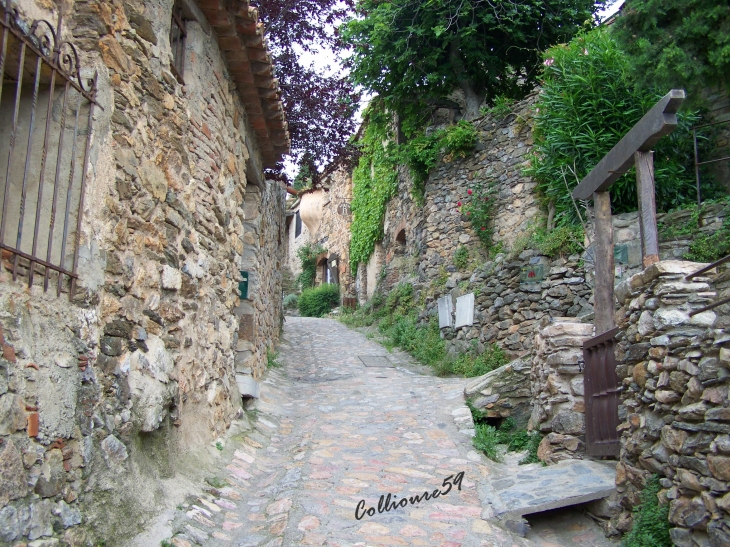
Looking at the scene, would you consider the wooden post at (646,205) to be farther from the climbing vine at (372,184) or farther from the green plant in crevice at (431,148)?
the climbing vine at (372,184)

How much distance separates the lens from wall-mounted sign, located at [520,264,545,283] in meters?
9.13

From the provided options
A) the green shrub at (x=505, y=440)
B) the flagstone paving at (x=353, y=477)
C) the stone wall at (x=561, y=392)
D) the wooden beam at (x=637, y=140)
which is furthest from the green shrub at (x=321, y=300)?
the wooden beam at (x=637, y=140)

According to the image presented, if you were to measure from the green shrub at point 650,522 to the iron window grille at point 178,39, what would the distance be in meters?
4.11

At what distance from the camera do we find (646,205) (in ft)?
16.2

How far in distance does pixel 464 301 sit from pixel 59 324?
8.09 m

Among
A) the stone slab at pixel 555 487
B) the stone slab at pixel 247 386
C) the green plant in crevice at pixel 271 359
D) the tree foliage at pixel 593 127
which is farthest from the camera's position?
the tree foliage at pixel 593 127

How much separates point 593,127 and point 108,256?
26.8ft

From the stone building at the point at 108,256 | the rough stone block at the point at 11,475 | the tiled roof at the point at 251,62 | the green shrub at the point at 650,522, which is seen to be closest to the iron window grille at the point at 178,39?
the stone building at the point at 108,256

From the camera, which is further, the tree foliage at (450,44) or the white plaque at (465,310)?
the tree foliage at (450,44)

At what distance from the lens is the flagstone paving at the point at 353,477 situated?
392 cm

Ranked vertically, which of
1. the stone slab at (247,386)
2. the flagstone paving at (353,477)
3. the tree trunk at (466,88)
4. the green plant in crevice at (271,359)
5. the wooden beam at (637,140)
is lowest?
the flagstone paving at (353,477)

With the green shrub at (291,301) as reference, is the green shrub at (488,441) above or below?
below

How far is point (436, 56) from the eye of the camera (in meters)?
12.1

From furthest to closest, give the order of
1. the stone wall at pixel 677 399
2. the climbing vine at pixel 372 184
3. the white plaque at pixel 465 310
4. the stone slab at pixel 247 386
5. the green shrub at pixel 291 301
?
the green shrub at pixel 291 301, the climbing vine at pixel 372 184, the white plaque at pixel 465 310, the stone slab at pixel 247 386, the stone wall at pixel 677 399
